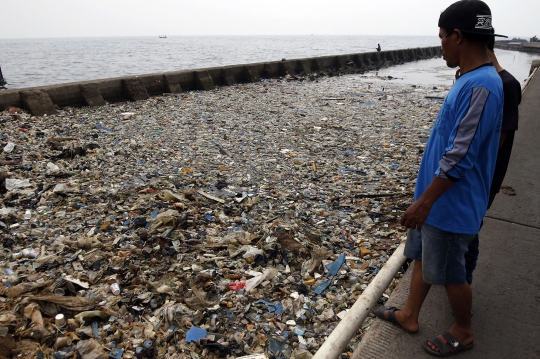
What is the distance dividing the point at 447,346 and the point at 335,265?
4.64 feet

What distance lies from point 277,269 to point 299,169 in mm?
2688

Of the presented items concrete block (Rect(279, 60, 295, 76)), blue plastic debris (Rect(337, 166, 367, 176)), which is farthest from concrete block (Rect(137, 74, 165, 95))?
blue plastic debris (Rect(337, 166, 367, 176))

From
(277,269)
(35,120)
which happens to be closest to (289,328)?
(277,269)

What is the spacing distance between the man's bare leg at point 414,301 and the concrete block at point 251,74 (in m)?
14.0

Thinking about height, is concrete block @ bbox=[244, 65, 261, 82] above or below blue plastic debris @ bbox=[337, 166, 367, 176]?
above

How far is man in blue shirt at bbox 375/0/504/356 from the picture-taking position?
157cm

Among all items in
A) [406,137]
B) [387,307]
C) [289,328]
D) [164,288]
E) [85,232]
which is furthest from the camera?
[406,137]

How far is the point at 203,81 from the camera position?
1295 cm

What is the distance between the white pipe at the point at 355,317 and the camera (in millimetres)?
1957

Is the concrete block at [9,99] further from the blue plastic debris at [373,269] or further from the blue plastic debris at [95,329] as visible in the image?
the blue plastic debris at [373,269]

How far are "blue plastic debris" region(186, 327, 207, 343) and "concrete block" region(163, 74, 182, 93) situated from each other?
10.4 meters

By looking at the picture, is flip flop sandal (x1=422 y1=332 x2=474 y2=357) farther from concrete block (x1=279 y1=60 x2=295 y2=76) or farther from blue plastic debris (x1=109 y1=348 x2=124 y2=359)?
concrete block (x1=279 y1=60 x2=295 y2=76)

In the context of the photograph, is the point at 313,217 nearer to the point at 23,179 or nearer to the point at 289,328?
the point at 289,328

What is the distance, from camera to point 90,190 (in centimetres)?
470
